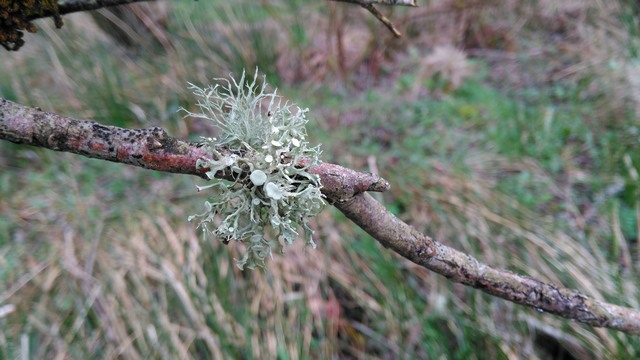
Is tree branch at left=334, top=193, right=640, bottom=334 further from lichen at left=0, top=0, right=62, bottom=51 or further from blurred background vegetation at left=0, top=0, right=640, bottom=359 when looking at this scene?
blurred background vegetation at left=0, top=0, right=640, bottom=359

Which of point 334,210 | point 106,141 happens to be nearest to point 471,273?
point 106,141

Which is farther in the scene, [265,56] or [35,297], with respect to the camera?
[265,56]

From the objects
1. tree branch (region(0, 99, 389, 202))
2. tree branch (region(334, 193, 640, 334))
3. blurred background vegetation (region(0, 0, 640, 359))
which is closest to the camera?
tree branch (region(0, 99, 389, 202))

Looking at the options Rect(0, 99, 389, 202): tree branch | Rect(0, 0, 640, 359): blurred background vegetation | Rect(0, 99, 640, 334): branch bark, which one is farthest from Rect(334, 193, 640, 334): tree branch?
Rect(0, 0, 640, 359): blurred background vegetation

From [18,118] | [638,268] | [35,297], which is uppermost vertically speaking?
[18,118]

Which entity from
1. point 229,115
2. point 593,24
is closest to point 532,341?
point 229,115

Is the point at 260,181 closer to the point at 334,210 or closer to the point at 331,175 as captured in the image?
the point at 331,175

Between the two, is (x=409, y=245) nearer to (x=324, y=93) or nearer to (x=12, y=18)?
(x=12, y=18)
